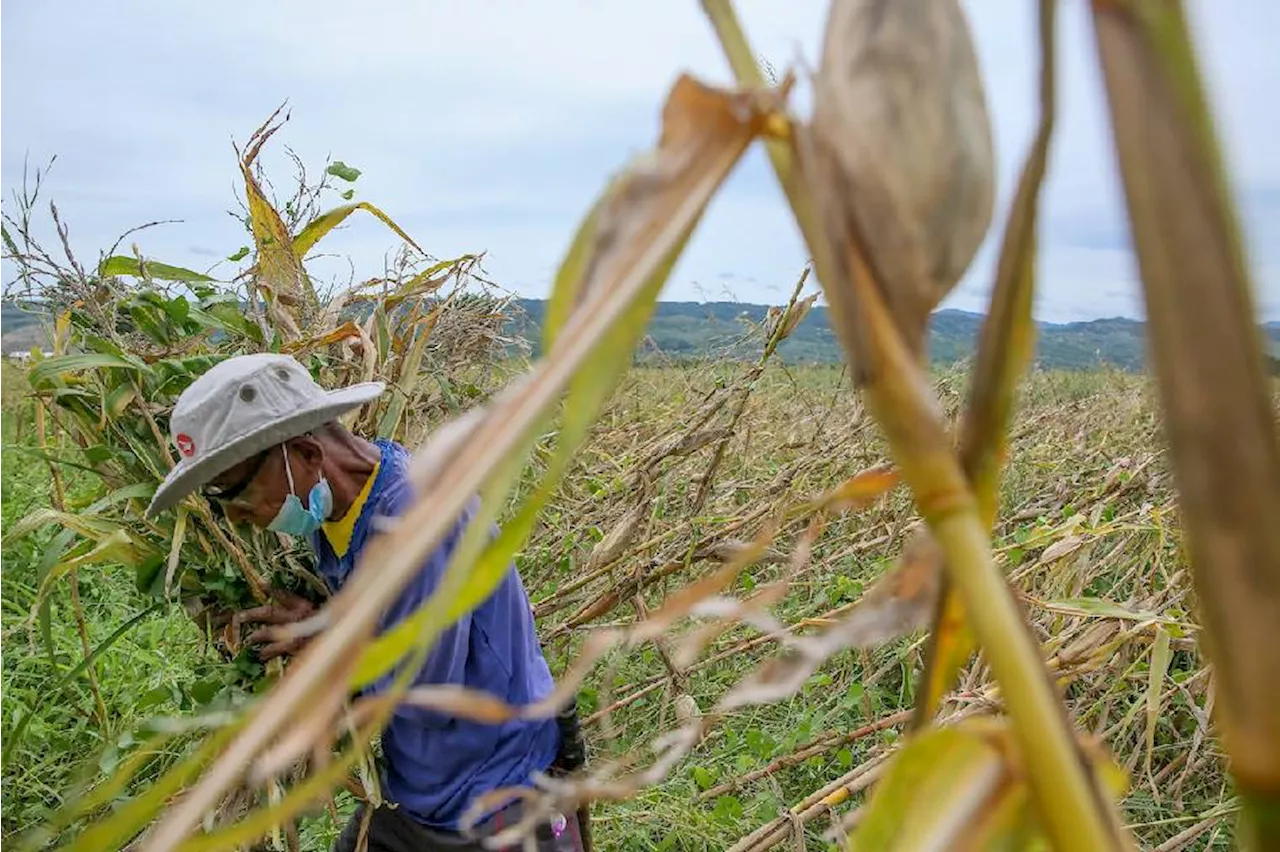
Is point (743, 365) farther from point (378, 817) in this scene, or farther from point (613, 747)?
point (378, 817)

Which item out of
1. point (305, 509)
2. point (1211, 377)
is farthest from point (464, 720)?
point (1211, 377)

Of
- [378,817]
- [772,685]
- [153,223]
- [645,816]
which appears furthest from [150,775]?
[772,685]

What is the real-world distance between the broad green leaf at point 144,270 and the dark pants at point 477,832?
1.05m

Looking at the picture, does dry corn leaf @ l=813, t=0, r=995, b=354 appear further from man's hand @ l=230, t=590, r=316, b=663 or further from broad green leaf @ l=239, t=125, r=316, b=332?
broad green leaf @ l=239, t=125, r=316, b=332

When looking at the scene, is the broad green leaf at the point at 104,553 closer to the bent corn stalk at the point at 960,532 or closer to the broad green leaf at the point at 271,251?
the broad green leaf at the point at 271,251

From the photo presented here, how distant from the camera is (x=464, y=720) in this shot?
5.02ft

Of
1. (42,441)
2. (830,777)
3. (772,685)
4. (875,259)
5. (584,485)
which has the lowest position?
(830,777)

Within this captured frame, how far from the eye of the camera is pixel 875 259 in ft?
0.88

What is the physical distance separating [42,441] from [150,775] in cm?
115

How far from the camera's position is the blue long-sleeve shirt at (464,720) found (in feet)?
4.99

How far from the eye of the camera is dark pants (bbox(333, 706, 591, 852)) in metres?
1.60

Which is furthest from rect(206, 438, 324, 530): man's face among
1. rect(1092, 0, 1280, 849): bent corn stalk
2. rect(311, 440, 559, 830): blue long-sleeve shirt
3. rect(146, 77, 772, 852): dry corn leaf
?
rect(1092, 0, 1280, 849): bent corn stalk

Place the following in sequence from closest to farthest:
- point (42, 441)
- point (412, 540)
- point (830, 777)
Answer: point (412, 540) < point (42, 441) < point (830, 777)

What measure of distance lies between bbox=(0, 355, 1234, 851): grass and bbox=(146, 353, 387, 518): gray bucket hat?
0.36 metres
